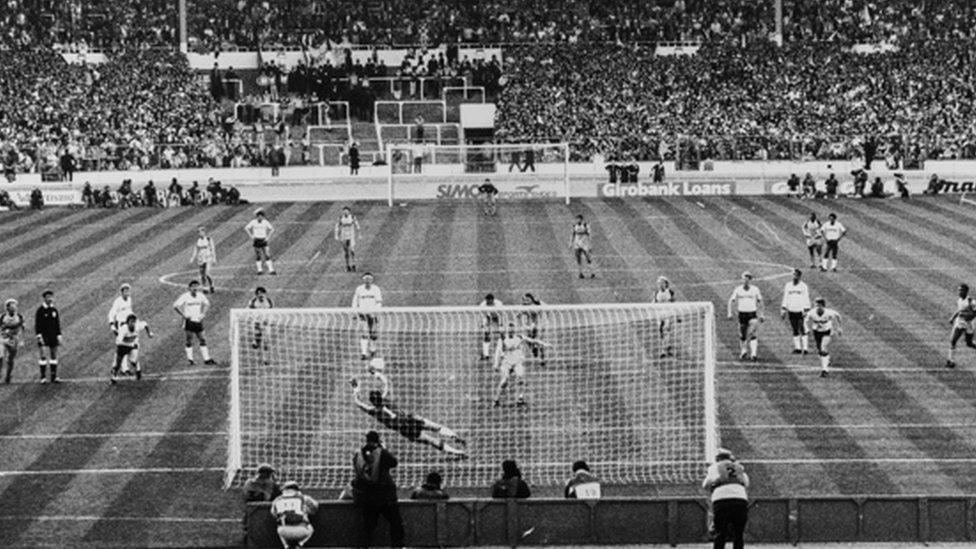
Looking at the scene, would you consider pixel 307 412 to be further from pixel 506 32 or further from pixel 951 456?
pixel 506 32

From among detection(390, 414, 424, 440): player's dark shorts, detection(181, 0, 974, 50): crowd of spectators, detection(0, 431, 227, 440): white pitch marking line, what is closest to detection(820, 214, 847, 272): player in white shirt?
detection(390, 414, 424, 440): player's dark shorts

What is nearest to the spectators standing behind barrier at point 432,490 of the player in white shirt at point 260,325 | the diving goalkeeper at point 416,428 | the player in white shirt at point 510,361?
the diving goalkeeper at point 416,428

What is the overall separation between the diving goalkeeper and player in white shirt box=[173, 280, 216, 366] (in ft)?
22.7

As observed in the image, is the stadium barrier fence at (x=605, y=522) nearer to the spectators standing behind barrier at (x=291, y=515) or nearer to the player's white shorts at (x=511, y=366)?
the spectators standing behind barrier at (x=291, y=515)

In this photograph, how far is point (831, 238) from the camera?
4522cm

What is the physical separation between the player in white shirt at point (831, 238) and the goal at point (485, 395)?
954 cm

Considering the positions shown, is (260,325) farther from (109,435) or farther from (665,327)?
(665,327)

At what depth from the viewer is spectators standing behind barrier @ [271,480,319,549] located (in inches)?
843

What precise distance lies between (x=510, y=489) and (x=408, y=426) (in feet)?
15.9

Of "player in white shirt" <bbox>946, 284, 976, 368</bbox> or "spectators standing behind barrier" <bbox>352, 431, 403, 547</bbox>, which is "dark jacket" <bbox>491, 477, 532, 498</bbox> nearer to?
"spectators standing behind barrier" <bbox>352, 431, 403, 547</bbox>

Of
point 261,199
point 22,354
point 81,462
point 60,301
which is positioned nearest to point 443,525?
point 81,462

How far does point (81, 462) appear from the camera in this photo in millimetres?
26844

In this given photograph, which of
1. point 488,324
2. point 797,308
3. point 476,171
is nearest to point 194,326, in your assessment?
point 488,324

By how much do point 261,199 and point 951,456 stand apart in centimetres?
4634
